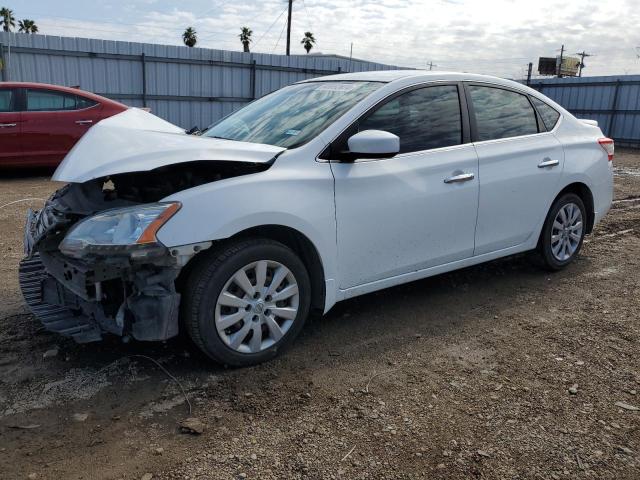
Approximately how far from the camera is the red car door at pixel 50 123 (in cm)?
929

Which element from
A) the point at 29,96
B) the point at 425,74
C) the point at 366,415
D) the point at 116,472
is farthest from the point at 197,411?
the point at 29,96

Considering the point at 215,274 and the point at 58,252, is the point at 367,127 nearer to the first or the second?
the point at 215,274

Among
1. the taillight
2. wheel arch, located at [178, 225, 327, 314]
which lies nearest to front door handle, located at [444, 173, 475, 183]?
wheel arch, located at [178, 225, 327, 314]

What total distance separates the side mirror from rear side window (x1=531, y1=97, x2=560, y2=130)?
2.06 metres

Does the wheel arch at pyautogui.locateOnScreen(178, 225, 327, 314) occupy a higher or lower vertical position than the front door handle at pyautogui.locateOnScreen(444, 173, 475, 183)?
lower

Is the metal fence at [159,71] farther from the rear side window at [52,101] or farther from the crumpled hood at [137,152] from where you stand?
the crumpled hood at [137,152]

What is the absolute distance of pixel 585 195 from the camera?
524cm

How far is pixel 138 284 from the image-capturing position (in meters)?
2.96

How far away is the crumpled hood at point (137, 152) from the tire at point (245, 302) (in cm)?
52

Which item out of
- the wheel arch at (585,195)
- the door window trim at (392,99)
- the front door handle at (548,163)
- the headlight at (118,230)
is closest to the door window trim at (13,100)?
the headlight at (118,230)

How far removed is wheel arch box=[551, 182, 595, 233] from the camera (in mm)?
5101

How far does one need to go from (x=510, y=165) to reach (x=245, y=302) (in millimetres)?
2419

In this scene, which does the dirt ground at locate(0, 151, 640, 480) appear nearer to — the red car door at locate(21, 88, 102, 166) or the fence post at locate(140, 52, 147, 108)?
the red car door at locate(21, 88, 102, 166)

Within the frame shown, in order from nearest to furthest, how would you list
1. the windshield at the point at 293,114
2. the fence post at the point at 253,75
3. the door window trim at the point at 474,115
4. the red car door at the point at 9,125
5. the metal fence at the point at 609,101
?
the windshield at the point at 293,114
the door window trim at the point at 474,115
the red car door at the point at 9,125
the fence post at the point at 253,75
the metal fence at the point at 609,101
